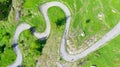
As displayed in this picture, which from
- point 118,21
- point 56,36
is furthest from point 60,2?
point 118,21

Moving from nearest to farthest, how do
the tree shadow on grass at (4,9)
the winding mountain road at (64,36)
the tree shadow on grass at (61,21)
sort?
the tree shadow on grass at (4,9) → the winding mountain road at (64,36) → the tree shadow on grass at (61,21)

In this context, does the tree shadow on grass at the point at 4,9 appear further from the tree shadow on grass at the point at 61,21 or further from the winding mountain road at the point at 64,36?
the tree shadow on grass at the point at 61,21

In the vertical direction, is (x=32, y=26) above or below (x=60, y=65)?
above

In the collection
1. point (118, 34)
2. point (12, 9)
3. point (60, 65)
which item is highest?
point (12, 9)

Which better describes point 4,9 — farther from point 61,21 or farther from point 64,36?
point 64,36

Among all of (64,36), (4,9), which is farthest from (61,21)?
(4,9)

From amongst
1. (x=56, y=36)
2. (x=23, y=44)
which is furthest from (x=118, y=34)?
(x=23, y=44)

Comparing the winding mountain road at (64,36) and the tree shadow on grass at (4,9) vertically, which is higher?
the tree shadow on grass at (4,9)

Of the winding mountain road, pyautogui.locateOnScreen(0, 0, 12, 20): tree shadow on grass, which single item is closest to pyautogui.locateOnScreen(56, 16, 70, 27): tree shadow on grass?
the winding mountain road

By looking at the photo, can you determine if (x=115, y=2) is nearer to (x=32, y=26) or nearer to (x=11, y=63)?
(x=32, y=26)

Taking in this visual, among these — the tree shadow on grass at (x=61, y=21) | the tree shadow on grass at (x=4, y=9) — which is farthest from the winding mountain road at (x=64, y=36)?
the tree shadow on grass at (x=4, y=9)

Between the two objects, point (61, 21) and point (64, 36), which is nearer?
point (64, 36)
